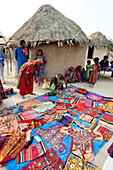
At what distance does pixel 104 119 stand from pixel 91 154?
1209 mm

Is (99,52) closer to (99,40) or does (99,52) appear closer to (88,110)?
(99,40)

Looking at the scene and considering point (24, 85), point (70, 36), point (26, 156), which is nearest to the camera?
point (26, 156)

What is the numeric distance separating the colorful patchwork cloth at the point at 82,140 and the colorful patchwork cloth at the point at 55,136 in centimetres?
11

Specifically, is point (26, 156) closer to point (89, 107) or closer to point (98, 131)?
point (98, 131)

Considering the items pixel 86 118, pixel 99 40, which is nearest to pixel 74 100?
pixel 86 118

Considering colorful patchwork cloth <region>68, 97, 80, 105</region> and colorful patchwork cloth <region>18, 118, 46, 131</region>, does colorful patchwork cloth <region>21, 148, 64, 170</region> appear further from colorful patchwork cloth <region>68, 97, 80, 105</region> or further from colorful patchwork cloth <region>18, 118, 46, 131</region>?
colorful patchwork cloth <region>68, 97, 80, 105</region>

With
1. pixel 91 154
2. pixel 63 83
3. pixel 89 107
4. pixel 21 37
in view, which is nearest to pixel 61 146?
pixel 91 154

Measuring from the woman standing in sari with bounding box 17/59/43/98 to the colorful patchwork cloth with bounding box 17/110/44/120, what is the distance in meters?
1.02

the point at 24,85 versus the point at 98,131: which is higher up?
the point at 24,85

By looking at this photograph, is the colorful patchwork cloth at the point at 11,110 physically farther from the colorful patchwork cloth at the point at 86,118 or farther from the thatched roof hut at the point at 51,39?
the thatched roof hut at the point at 51,39

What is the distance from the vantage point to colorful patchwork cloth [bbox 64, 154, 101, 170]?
1627 millimetres

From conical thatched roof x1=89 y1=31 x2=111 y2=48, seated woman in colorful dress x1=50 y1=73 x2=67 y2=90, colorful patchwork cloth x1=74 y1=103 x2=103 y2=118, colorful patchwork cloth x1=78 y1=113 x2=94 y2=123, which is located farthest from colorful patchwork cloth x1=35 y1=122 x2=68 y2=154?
conical thatched roof x1=89 y1=31 x2=111 y2=48

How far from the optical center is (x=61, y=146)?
2.00 m

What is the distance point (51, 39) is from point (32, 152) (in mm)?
4426
